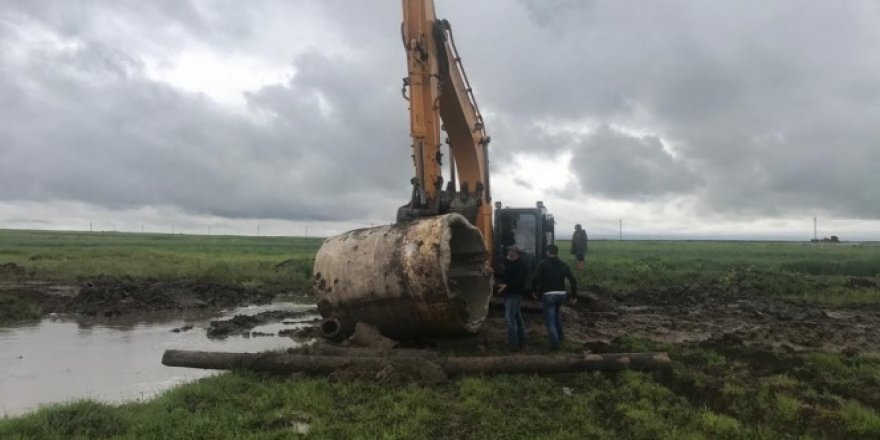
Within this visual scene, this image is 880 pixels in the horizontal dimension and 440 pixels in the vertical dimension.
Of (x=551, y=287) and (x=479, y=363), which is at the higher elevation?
(x=551, y=287)

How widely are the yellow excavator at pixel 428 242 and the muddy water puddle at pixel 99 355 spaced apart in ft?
8.29

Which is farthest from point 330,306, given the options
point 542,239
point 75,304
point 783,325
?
point 75,304

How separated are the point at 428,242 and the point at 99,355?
21.4 ft

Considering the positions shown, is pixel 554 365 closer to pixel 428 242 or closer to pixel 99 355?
pixel 428 242

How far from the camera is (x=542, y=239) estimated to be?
14.5 m

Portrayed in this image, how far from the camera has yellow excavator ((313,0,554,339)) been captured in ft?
32.6

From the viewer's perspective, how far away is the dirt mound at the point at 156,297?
712 inches

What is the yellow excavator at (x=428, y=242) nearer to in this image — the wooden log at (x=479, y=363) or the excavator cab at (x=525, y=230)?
the excavator cab at (x=525, y=230)

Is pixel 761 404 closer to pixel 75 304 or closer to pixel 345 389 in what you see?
pixel 345 389

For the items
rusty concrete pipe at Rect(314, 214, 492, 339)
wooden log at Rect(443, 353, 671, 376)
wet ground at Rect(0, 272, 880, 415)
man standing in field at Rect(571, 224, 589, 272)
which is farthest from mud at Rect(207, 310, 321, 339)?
man standing in field at Rect(571, 224, 589, 272)

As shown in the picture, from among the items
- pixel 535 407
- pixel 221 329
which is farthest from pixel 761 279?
pixel 535 407

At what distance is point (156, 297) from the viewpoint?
1941 centimetres

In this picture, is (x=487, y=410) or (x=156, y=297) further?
(x=156, y=297)

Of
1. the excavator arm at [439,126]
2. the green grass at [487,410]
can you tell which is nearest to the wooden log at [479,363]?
the green grass at [487,410]
